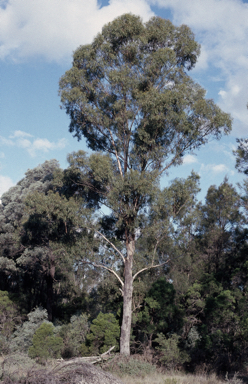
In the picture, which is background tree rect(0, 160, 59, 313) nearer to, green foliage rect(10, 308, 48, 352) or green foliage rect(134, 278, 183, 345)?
green foliage rect(10, 308, 48, 352)

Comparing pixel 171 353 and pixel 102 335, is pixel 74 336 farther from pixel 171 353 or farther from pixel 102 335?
pixel 171 353

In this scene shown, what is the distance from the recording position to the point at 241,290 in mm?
17500

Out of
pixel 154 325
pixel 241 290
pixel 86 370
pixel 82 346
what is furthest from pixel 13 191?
pixel 86 370

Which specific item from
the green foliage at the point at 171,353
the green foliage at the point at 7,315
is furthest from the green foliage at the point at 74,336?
the green foliage at the point at 7,315

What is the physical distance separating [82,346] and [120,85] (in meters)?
13.4

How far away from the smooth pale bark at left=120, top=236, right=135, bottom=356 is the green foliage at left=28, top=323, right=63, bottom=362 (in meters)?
4.12

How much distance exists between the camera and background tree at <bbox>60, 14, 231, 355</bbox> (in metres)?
14.9

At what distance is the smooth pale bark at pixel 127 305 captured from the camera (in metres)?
14.2

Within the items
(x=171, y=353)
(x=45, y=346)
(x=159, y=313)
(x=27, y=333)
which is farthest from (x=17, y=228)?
(x=171, y=353)

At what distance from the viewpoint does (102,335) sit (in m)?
16.2

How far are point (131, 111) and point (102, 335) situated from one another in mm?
11338

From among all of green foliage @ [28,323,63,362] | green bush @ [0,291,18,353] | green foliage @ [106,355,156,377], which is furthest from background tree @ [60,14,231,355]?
green bush @ [0,291,18,353]

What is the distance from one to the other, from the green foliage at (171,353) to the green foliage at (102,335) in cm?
217

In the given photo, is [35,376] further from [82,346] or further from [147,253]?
[82,346]
